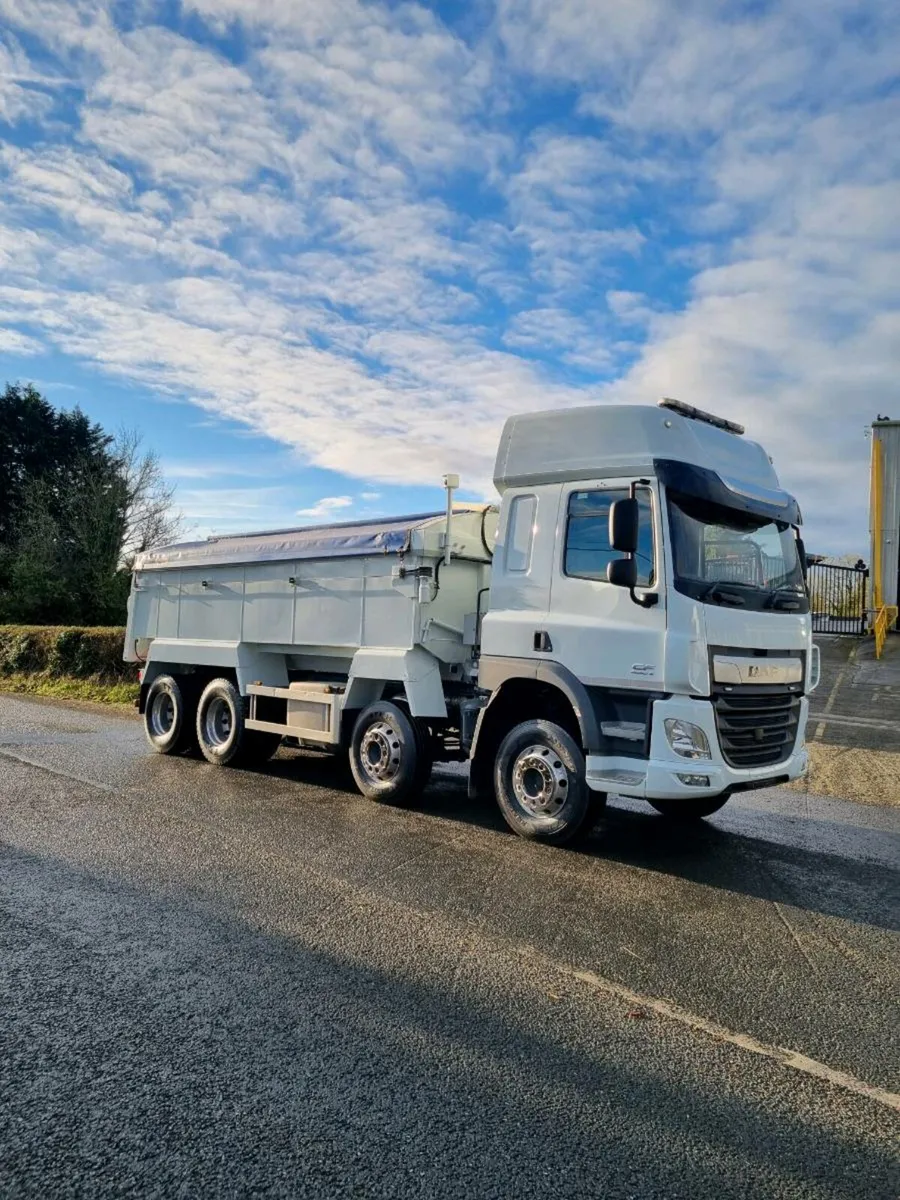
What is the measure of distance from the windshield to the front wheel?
1.87 meters

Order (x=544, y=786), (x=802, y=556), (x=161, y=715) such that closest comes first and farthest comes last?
(x=544, y=786) → (x=802, y=556) → (x=161, y=715)

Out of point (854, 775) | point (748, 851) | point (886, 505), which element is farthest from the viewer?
point (886, 505)

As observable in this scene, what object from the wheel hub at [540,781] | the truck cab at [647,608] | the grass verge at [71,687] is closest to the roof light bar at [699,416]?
the truck cab at [647,608]

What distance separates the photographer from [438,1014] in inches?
140

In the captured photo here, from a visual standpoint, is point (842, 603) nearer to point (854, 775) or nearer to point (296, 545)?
point (854, 775)

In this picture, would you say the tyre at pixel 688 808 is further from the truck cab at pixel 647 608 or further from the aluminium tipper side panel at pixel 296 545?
the aluminium tipper side panel at pixel 296 545

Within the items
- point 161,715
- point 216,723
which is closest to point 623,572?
point 216,723

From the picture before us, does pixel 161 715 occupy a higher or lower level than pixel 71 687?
lower

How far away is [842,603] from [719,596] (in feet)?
53.8

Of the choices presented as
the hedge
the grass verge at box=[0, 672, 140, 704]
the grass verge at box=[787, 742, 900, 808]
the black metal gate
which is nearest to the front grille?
the grass verge at box=[787, 742, 900, 808]

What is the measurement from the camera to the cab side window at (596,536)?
6.06m

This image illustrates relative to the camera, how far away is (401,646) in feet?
25.0

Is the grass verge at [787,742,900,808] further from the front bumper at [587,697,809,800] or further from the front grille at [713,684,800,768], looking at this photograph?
the front bumper at [587,697,809,800]

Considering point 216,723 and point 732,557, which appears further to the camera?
point 216,723
